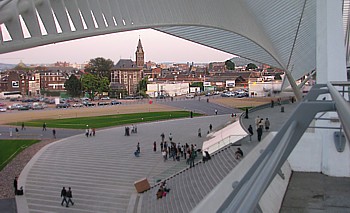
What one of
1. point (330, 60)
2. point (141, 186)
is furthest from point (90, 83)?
point (330, 60)

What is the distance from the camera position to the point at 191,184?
13.3 meters

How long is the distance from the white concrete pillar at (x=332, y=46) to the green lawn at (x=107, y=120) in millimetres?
21429

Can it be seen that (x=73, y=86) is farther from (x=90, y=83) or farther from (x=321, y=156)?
(x=321, y=156)

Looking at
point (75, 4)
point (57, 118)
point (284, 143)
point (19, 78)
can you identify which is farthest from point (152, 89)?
point (284, 143)

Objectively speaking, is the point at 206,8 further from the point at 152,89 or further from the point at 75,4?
the point at 152,89

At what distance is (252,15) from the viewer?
78.0 ft

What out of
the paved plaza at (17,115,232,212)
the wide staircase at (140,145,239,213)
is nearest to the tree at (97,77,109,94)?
the paved plaza at (17,115,232,212)

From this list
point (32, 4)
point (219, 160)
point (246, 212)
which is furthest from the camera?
point (219, 160)

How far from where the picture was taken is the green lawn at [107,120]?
32156mm

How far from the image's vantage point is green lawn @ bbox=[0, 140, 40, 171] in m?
20.1

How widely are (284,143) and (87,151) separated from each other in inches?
790

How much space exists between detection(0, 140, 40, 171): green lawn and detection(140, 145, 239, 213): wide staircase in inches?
347

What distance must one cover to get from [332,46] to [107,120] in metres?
25.0

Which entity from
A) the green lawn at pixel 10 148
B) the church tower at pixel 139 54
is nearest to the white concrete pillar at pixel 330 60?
the green lawn at pixel 10 148
